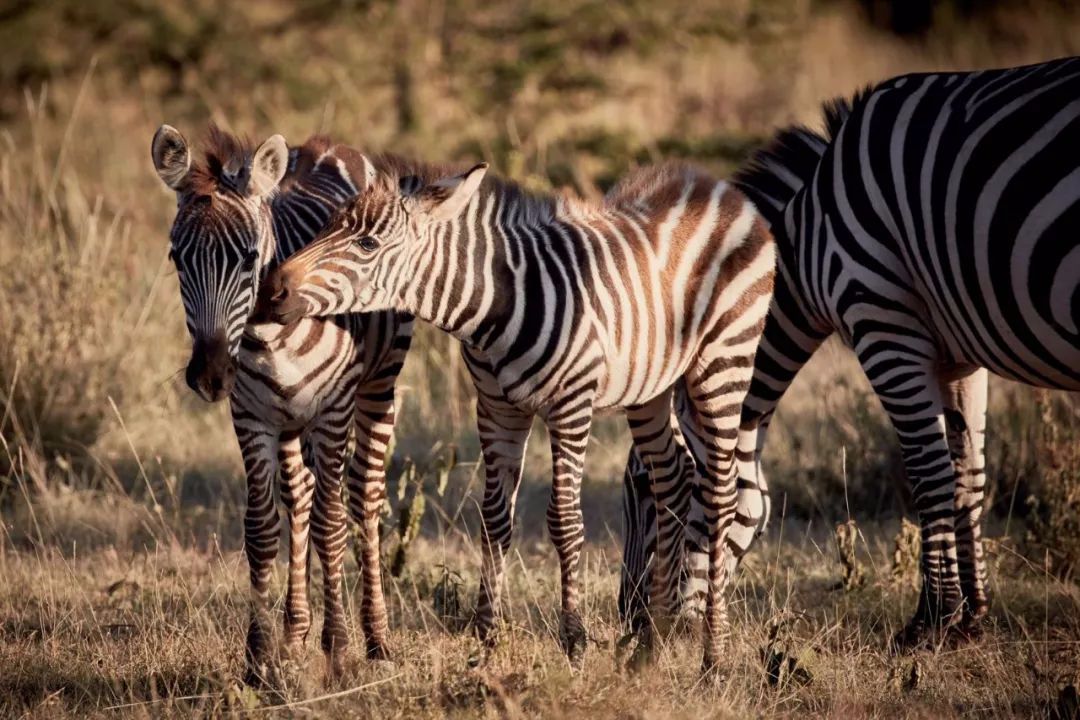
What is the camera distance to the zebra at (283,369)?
4.90 metres

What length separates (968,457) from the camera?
6359mm

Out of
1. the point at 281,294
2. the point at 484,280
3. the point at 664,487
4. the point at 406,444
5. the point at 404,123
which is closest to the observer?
the point at 281,294

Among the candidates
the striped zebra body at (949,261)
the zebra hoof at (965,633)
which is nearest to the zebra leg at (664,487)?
the striped zebra body at (949,261)

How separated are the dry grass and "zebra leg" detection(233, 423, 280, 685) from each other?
14 centimetres

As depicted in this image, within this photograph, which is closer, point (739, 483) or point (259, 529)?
point (259, 529)

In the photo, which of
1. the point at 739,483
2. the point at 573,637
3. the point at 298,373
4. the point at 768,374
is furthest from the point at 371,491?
the point at 768,374

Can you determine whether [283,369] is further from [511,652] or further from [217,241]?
[511,652]

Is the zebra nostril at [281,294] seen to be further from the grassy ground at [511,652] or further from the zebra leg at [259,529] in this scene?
the grassy ground at [511,652]

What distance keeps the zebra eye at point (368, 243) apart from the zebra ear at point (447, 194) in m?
0.26

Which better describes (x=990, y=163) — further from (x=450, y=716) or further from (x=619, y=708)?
(x=450, y=716)

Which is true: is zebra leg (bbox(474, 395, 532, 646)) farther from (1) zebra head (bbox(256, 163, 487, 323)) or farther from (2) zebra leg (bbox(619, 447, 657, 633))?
(2) zebra leg (bbox(619, 447, 657, 633))

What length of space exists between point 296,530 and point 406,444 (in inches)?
151

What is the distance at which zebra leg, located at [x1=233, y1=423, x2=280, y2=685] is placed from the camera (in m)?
5.32

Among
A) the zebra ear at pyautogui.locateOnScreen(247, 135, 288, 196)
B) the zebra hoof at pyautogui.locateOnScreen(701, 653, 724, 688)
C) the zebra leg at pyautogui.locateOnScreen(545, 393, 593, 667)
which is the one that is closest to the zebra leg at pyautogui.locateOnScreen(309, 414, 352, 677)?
the zebra leg at pyautogui.locateOnScreen(545, 393, 593, 667)
